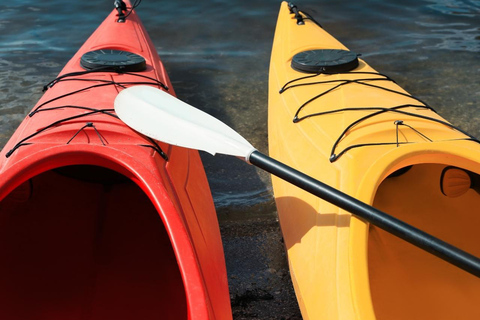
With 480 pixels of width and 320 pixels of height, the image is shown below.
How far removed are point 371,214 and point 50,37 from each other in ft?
17.9

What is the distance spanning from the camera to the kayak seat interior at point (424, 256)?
2400mm

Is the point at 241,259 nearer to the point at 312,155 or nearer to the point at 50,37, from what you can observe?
the point at 312,155

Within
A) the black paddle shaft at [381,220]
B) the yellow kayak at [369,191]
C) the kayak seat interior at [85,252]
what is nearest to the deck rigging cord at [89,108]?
the kayak seat interior at [85,252]

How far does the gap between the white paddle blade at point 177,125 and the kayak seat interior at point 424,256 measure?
37.2 inches

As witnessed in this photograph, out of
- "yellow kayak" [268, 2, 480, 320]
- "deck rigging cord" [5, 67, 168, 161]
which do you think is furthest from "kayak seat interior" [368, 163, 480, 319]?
"deck rigging cord" [5, 67, 168, 161]

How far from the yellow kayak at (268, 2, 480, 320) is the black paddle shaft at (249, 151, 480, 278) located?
0.10 meters

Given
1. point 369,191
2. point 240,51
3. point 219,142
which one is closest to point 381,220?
point 369,191

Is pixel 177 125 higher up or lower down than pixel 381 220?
higher up

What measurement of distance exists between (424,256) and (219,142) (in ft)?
3.90

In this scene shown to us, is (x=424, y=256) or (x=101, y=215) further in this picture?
(x=101, y=215)

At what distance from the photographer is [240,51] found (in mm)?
5961

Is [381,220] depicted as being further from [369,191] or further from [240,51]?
[240,51]

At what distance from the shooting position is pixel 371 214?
185 cm

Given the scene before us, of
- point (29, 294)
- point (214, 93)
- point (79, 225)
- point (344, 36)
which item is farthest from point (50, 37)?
point (29, 294)
